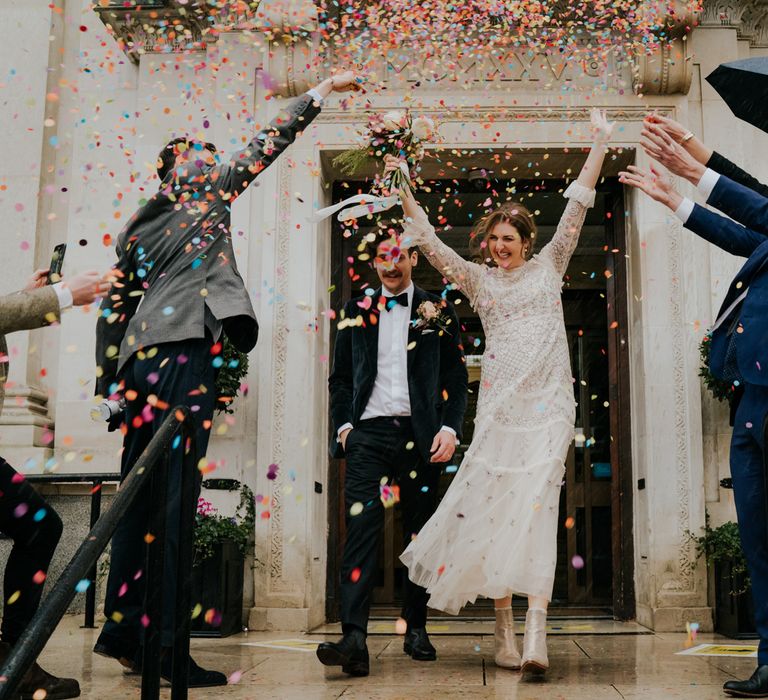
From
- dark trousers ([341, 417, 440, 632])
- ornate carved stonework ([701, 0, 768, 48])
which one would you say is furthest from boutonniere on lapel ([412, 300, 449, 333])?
ornate carved stonework ([701, 0, 768, 48])

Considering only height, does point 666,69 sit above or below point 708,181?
above

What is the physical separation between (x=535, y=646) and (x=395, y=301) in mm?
1876

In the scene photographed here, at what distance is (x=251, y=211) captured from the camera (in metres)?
6.74

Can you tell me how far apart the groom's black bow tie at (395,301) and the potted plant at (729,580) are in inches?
98.6

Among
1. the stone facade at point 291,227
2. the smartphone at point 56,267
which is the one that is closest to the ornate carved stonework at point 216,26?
the stone facade at point 291,227

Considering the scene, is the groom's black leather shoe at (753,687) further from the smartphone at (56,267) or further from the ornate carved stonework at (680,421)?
the smartphone at (56,267)

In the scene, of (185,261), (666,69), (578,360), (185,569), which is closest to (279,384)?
(185,261)

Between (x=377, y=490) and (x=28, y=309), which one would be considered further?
(x=377, y=490)

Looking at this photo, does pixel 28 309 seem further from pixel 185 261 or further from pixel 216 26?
pixel 216 26

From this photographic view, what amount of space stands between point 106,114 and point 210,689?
4.75 m

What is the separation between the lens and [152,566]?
118 inches

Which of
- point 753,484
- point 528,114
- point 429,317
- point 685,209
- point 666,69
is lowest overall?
point 753,484

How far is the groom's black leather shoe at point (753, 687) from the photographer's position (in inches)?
135

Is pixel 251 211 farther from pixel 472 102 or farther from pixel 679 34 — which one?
pixel 679 34
